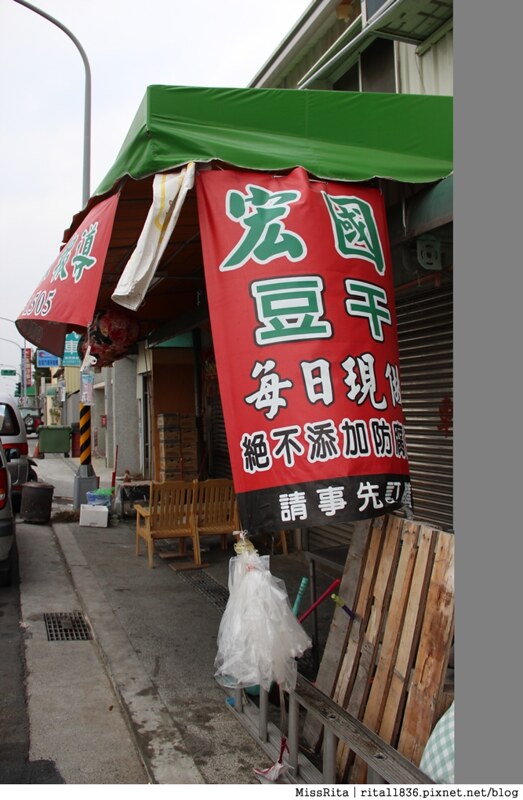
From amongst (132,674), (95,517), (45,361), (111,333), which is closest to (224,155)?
(132,674)

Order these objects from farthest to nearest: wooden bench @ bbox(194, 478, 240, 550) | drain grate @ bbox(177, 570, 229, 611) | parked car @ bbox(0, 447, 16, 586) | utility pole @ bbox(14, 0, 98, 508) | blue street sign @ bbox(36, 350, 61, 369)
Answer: blue street sign @ bbox(36, 350, 61, 369) < utility pole @ bbox(14, 0, 98, 508) < wooden bench @ bbox(194, 478, 240, 550) < parked car @ bbox(0, 447, 16, 586) < drain grate @ bbox(177, 570, 229, 611)

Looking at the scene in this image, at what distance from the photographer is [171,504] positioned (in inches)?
314

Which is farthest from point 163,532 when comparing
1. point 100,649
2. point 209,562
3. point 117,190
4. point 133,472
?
point 133,472

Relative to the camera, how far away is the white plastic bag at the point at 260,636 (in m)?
3.37

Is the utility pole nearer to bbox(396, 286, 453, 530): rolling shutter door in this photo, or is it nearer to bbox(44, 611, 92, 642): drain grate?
bbox(44, 611, 92, 642): drain grate

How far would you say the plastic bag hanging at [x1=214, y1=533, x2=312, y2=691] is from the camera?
3365 millimetres

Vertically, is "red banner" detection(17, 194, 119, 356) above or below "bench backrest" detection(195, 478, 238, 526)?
above

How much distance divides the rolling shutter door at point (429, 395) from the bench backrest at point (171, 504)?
2948 millimetres

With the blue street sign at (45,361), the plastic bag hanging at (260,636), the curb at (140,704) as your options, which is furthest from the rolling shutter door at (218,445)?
the blue street sign at (45,361)

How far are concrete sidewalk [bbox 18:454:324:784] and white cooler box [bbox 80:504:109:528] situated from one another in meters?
1.77

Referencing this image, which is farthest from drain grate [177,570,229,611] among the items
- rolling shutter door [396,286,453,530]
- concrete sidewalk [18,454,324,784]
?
rolling shutter door [396,286,453,530]

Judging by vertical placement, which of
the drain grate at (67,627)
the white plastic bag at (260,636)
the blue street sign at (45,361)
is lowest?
the drain grate at (67,627)

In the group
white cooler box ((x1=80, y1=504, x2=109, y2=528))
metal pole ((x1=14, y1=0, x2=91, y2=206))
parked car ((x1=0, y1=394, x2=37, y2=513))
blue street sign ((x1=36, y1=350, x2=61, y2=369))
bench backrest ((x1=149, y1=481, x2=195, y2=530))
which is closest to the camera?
Answer: bench backrest ((x1=149, y1=481, x2=195, y2=530))

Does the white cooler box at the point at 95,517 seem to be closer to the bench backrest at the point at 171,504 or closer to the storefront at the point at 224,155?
the bench backrest at the point at 171,504
